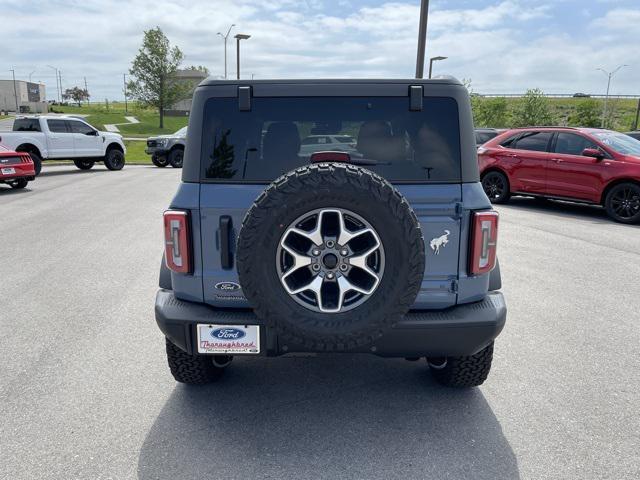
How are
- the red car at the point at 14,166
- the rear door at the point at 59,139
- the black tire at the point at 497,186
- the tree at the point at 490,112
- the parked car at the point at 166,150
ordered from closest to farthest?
1. the black tire at the point at 497,186
2. the red car at the point at 14,166
3. the rear door at the point at 59,139
4. the parked car at the point at 166,150
5. the tree at the point at 490,112

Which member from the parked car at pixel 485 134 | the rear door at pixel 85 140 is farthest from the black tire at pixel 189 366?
the rear door at pixel 85 140

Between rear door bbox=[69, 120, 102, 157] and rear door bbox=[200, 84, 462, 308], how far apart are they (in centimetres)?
1819

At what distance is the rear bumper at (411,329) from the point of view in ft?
9.27

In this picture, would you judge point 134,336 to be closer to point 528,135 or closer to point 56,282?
point 56,282

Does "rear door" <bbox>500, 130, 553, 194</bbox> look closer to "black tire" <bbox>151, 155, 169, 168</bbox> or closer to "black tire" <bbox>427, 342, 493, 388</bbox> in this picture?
"black tire" <bbox>427, 342, 493, 388</bbox>

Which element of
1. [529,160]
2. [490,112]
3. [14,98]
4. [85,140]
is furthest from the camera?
[14,98]

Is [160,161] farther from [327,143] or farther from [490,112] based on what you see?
[490,112]

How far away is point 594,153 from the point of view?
10.2 m

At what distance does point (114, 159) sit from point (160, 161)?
222 centimetres

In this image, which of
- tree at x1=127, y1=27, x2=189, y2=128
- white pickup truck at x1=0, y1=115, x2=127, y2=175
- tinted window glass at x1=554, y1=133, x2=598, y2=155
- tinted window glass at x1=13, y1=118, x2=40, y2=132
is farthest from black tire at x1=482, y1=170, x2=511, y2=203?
tree at x1=127, y1=27, x2=189, y2=128

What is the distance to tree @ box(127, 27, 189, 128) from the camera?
5181cm

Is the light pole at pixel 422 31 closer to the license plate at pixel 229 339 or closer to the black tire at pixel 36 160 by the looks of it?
the black tire at pixel 36 160

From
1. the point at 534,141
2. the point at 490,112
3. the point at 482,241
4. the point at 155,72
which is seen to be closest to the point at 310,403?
the point at 482,241

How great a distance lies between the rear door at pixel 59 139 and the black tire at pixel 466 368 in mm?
18139
